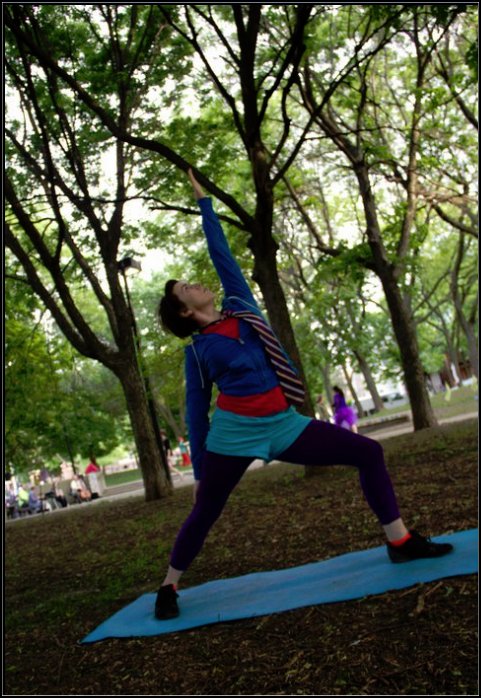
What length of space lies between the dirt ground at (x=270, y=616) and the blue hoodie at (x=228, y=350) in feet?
4.38

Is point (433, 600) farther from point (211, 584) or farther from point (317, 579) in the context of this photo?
point (211, 584)

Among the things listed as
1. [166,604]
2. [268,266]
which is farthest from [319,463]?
[268,266]

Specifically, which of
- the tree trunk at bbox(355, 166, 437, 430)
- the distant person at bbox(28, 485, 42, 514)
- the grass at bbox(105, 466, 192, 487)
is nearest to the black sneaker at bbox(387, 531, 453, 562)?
the tree trunk at bbox(355, 166, 437, 430)

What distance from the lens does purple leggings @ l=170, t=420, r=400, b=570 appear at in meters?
3.36

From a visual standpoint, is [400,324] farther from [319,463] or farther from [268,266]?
[319,463]

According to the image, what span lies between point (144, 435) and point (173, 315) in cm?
1071

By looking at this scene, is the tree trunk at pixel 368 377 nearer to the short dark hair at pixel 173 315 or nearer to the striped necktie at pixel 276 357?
the striped necktie at pixel 276 357

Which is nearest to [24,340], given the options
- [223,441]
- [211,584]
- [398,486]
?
[398,486]

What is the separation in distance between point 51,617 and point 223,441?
2927 mm

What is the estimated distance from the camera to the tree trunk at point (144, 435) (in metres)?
13.4

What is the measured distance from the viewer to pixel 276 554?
5.70 meters

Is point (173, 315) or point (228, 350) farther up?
point (173, 315)

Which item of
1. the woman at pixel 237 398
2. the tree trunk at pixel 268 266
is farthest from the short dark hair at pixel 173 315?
the tree trunk at pixel 268 266

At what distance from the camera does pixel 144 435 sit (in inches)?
534
